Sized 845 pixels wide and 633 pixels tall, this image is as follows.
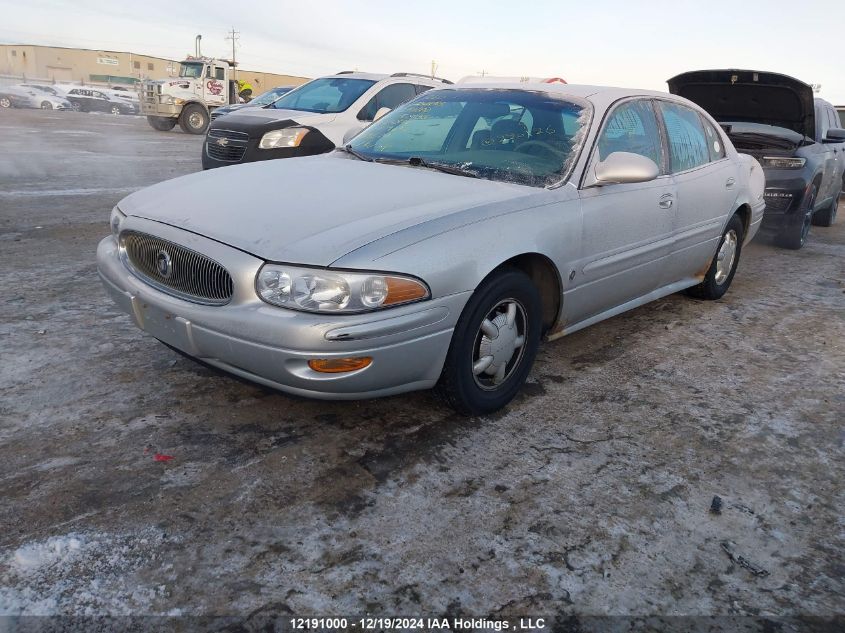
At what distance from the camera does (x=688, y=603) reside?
6.63 feet

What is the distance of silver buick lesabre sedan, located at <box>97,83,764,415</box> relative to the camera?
2.47m

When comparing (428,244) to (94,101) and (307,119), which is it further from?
(94,101)

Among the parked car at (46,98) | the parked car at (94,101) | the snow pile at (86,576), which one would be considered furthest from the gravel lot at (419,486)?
the parked car at (94,101)

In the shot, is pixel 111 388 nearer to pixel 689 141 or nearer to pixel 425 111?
pixel 425 111

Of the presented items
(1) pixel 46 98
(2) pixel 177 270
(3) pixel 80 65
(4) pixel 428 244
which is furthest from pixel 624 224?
(3) pixel 80 65

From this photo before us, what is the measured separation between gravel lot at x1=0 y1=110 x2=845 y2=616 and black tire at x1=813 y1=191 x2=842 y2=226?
244 inches

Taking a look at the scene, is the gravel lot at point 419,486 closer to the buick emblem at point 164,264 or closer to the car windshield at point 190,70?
the buick emblem at point 164,264

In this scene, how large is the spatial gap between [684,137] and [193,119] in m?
20.2

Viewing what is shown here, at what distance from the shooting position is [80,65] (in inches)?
2731

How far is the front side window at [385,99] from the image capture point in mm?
9248

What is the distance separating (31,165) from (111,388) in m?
9.15

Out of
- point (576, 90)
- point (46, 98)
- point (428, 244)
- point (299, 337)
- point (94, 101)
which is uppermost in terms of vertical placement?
point (94, 101)

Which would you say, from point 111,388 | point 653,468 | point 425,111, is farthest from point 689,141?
Answer: point 111,388

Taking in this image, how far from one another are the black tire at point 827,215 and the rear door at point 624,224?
21.5 feet
